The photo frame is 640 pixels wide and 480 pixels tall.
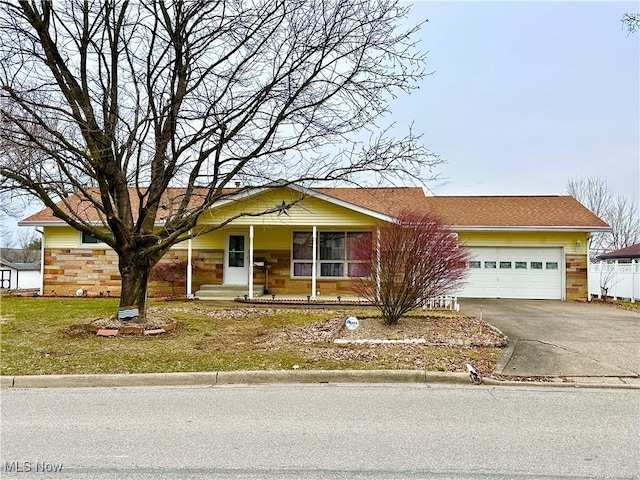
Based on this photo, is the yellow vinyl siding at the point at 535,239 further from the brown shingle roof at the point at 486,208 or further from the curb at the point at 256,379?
the curb at the point at 256,379

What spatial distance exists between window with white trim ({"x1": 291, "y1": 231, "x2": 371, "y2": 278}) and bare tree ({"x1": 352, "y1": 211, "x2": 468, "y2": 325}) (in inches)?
278

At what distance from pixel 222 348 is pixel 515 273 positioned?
14241mm

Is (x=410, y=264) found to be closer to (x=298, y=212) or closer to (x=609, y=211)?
(x=298, y=212)

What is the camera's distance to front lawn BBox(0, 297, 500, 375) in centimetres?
698

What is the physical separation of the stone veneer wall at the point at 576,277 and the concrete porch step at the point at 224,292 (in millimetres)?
11961

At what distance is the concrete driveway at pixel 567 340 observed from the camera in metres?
7.02

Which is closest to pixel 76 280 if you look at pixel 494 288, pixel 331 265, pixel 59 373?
pixel 331 265

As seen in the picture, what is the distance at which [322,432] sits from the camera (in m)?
4.56

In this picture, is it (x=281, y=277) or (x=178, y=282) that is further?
(x=178, y=282)

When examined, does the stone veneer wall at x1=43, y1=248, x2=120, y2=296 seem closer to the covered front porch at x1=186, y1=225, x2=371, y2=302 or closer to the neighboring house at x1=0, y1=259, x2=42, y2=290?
the covered front porch at x1=186, y1=225, x2=371, y2=302

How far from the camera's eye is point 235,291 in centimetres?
1734

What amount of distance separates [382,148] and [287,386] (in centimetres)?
541

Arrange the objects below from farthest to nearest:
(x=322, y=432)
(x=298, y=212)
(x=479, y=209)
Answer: (x=479, y=209), (x=298, y=212), (x=322, y=432)

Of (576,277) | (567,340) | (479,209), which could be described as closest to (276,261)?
(479,209)
